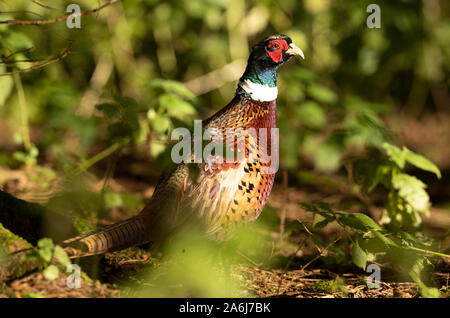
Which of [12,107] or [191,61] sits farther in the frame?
[191,61]

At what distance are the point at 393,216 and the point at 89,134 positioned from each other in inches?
107

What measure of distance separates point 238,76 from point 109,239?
4.54m

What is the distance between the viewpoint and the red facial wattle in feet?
11.2

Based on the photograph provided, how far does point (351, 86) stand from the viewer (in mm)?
8023

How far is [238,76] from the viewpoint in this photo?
274 inches

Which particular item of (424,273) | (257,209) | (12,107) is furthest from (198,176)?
(12,107)

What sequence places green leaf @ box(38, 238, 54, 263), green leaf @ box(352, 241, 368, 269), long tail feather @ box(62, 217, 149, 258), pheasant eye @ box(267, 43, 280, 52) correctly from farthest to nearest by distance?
pheasant eye @ box(267, 43, 280, 52) < green leaf @ box(352, 241, 368, 269) < long tail feather @ box(62, 217, 149, 258) < green leaf @ box(38, 238, 54, 263)

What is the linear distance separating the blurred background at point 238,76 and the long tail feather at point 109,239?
5.87 ft

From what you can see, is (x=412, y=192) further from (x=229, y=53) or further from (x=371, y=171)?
(x=229, y=53)

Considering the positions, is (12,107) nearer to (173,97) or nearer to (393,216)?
(173,97)

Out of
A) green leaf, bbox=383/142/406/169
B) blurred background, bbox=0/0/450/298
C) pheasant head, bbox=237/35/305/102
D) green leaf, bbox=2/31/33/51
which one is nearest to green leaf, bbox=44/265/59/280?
pheasant head, bbox=237/35/305/102

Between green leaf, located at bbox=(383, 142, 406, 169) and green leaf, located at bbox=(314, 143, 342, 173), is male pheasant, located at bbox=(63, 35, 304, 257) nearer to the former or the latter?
green leaf, located at bbox=(383, 142, 406, 169)

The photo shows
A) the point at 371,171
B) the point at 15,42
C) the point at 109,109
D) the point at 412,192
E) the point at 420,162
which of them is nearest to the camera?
the point at 15,42

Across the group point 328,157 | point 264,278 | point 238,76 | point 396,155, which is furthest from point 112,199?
point 238,76
